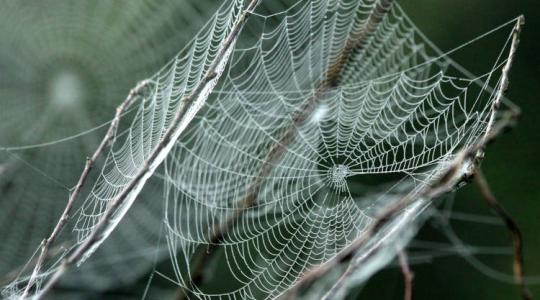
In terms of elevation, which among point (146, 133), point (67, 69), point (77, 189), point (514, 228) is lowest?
point (514, 228)

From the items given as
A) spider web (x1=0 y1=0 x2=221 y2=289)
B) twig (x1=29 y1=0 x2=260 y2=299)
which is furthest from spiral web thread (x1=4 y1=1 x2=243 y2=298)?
spider web (x1=0 y1=0 x2=221 y2=289)

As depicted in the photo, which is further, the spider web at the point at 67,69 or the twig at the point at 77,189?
the spider web at the point at 67,69

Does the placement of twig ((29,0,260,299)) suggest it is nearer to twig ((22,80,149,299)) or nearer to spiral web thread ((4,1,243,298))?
twig ((22,80,149,299))

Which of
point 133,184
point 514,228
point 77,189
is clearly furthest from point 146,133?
point 514,228

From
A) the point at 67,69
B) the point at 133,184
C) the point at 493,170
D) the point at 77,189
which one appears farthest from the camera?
the point at 493,170

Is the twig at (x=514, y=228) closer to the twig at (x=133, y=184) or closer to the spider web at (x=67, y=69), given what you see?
the twig at (x=133, y=184)

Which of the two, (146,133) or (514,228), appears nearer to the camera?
(514,228)

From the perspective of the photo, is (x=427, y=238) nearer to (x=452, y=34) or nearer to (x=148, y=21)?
(x=452, y=34)

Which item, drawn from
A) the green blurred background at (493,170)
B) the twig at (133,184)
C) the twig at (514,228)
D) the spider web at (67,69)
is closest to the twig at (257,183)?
the twig at (133,184)

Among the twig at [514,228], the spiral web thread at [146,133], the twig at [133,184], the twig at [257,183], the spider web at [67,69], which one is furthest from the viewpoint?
the spider web at [67,69]

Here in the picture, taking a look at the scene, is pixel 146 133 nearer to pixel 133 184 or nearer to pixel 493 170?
pixel 133 184
